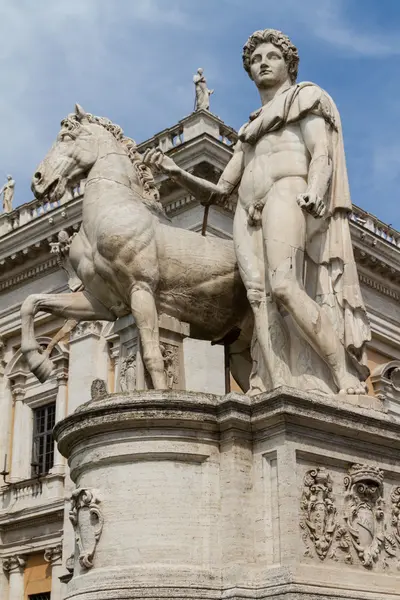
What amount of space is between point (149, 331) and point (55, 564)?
67.8 ft

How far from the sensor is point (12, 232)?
29547 mm

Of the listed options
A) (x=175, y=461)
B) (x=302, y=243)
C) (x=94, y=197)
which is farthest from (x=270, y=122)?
(x=175, y=461)

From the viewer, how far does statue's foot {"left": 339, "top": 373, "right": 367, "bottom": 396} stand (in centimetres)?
765

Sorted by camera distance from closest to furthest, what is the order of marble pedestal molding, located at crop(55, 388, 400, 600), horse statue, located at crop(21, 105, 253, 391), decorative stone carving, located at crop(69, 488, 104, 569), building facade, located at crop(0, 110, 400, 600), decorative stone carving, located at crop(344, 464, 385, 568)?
marble pedestal molding, located at crop(55, 388, 400, 600)
decorative stone carving, located at crop(69, 488, 104, 569)
decorative stone carving, located at crop(344, 464, 385, 568)
horse statue, located at crop(21, 105, 253, 391)
building facade, located at crop(0, 110, 400, 600)

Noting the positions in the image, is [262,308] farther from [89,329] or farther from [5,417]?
[5,417]

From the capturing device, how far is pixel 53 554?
27500mm

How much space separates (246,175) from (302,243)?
868 millimetres

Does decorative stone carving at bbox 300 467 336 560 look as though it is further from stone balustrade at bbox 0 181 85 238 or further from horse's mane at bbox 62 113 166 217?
stone balustrade at bbox 0 181 85 238

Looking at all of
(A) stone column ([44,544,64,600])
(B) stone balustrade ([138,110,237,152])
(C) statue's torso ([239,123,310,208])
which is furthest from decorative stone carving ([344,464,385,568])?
(A) stone column ([44,544,64,600])

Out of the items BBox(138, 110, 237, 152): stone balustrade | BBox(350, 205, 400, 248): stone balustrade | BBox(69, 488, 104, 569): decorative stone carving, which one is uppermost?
BBox(350, 205, 400, 248): stone balustrade

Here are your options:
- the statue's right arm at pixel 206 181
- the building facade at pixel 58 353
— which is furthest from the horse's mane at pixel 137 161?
the building facade at pixel 58 353

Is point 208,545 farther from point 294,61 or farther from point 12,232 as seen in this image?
point 12,232

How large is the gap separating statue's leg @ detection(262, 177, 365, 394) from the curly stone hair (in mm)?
1232

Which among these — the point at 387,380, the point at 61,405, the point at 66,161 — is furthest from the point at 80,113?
the point at 387,380
